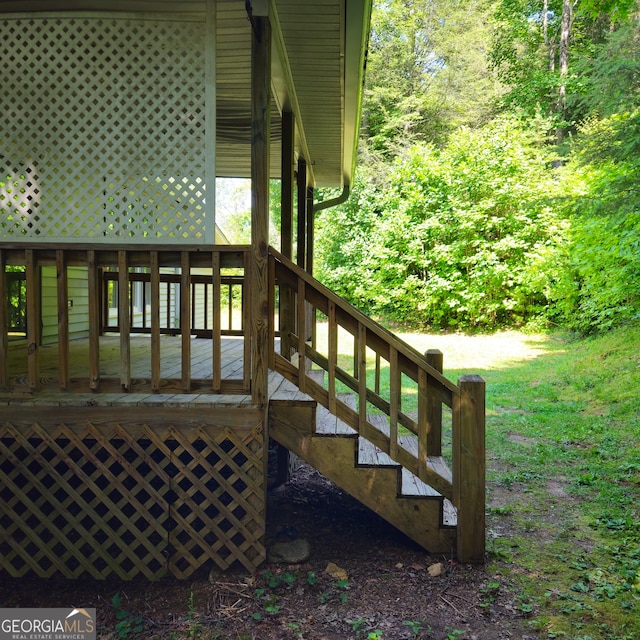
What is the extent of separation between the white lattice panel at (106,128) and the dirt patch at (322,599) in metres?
2.12

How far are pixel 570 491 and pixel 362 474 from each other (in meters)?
2.35

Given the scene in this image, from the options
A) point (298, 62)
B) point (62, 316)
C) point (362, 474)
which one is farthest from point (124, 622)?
point (298, 62)

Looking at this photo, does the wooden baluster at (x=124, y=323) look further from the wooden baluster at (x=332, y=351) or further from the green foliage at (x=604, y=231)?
the green foliage at (x=604, y=231)

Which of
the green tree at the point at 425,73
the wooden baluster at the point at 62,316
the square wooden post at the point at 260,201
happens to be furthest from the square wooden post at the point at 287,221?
the green tree at the point at 425,73

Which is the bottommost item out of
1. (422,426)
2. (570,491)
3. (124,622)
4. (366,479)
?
(570,491)

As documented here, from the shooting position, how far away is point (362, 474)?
348cm

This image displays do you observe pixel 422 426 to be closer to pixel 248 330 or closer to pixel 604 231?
pixel 248 330

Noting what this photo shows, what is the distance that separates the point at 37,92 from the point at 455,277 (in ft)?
45.2

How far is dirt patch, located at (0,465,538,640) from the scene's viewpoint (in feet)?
9.09

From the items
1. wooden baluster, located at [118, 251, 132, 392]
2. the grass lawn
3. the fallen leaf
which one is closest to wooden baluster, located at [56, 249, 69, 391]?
wooden baluster, located at [118, 251, 132, 392]

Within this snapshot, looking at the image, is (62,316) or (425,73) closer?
(62,316)

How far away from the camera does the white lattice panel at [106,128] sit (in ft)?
11.4

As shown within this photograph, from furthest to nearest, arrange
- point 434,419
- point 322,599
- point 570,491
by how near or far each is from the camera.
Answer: point 570,491
point 434,419
point 322,599

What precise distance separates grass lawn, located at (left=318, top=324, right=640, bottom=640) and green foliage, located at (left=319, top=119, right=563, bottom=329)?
490cm
